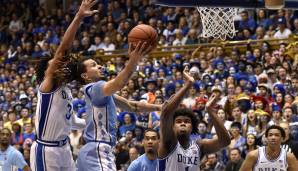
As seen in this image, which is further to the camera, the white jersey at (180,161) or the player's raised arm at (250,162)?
the player's raised arm at (250,162)

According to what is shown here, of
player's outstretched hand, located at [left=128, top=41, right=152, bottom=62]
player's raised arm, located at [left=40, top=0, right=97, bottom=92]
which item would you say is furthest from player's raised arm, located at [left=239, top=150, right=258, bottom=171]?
player's raised arm, located at [left=40, top=0, right=97, bottom=92]

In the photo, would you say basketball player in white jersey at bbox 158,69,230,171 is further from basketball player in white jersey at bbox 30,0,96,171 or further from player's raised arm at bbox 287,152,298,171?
player's raised arm at bbox 287,152,298,171

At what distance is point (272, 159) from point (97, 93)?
97.8 inches

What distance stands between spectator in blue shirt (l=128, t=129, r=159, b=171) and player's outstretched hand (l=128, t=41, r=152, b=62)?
142 centimetres

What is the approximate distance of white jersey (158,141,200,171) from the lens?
6.73 meters

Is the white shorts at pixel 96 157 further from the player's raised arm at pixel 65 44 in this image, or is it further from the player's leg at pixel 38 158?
the player's raised arm at pixel 65 44

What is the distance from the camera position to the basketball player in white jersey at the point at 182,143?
21.7 ft

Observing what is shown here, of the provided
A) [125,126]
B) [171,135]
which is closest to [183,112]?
[171,135]

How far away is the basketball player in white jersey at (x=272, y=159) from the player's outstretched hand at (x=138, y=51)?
220 centimetres

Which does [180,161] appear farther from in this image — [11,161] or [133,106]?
[11,161]

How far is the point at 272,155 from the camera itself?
8.35 m

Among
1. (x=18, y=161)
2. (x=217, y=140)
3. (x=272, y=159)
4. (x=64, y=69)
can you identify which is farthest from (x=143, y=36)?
(x=18, y=161)

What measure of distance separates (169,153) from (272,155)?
1.97 meters

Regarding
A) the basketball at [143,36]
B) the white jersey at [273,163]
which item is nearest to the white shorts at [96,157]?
the basketball at [143,36]
